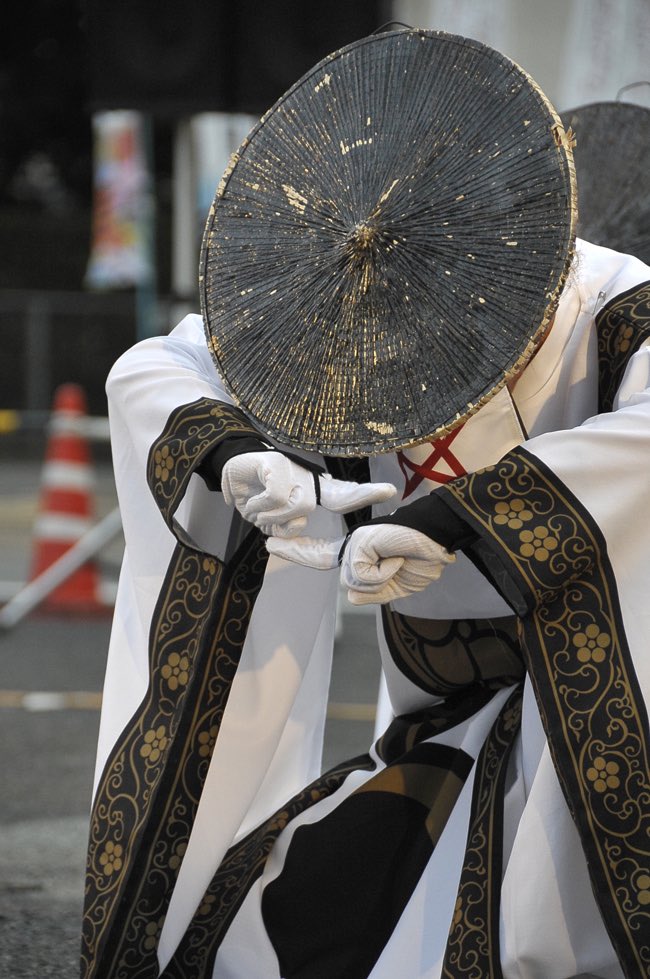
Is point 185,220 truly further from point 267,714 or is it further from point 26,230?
point 26,230

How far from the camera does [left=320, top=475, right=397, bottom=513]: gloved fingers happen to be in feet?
6.84

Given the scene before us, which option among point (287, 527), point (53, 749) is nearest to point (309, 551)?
point (287, 527)

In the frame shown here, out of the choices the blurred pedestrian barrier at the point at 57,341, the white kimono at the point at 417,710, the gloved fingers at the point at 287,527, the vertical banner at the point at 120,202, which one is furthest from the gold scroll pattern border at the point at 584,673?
the blurred pedestrian barrier at the point at 57,341

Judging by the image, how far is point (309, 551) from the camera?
2139 mm

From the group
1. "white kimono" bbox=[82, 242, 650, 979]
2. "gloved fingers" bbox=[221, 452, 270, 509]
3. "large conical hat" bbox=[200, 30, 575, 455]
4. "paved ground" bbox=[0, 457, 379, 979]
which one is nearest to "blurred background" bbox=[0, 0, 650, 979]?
"paved ground" bbox=[0, 457, 379, 979]

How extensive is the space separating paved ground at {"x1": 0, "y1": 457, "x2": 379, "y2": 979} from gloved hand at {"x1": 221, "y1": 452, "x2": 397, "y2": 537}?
127 centimetres

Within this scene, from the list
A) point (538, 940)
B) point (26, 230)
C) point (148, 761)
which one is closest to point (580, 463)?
point (538, 940)

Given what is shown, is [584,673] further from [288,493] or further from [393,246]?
[393,246]

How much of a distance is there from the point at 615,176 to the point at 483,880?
5.02ft

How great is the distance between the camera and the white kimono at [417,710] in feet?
6.99

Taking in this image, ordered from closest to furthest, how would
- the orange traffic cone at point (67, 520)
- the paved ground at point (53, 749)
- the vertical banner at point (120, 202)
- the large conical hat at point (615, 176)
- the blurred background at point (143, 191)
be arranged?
the large conical hat at point (615, 176), the paved ground at point (53, 749), the blurred background at point (143, 191), the orange traffic cone at point (67, 520), the vertical banner at point (120, 202)

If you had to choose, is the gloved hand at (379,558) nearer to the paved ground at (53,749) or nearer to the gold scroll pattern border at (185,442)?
the gold scroll pattern border at (185,442)

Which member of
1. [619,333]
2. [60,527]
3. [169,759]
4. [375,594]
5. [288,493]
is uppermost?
[619,333]

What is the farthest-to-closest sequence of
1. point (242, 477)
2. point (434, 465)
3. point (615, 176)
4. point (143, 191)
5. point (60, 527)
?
1. point (143, 191)
2. point (60, 527)
3. point (615, 176)
4. point (434, 465)
5. point (242, 477)
